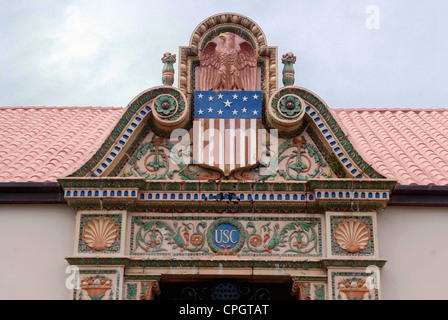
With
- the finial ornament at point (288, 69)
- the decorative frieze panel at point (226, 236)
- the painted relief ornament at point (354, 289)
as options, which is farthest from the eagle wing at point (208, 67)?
the painted relief ornament at point (354, 289)

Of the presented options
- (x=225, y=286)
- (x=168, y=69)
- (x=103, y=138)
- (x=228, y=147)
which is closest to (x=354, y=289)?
(x=225, y=286)

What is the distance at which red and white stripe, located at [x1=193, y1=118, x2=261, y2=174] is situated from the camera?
9664 mm

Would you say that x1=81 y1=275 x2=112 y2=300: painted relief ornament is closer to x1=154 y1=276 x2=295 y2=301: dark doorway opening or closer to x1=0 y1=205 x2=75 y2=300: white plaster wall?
x1=0 y1=205 x2=75 y2=300: white plaster wall

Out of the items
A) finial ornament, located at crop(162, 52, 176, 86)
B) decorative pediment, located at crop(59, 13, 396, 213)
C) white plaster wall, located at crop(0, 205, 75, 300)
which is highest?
finial ornament, located at crop(162, 52, 176, 86)

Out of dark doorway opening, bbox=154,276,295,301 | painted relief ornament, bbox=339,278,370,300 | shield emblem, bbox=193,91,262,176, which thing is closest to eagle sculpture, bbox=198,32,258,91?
shield emblem, bbox=193,91,262,176

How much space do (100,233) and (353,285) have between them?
305 centimetres

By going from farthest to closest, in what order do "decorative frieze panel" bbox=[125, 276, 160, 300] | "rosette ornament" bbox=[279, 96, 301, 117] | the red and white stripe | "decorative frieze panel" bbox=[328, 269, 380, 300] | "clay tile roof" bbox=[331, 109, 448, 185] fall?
"clay tile roof" bbox=[331, 109, 448, 185] < "rosette ornament" bbox=[279, 96, 301, 117] < the red and white stripe < "decorative frieze panel" bbox=[125, 276, 160, 300] < "decorative frieze panel" bbox=[328, 269, 380, 300]

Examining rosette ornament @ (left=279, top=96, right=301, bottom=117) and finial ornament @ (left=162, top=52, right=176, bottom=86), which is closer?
rosette ornament @ (left=279, top=96, right=301, bottom=117)

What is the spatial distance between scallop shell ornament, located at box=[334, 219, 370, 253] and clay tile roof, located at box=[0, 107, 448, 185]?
824 millimetres

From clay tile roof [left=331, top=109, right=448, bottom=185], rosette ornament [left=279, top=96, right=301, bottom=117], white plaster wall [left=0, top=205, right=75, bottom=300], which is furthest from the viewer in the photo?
clay tile roof [left=331, top=109, right=448, bottom=185]

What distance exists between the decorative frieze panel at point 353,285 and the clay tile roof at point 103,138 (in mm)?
1424

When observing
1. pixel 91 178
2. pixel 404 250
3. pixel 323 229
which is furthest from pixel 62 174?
pixel 404 250

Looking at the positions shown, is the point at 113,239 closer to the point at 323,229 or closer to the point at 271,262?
the point at 271,262

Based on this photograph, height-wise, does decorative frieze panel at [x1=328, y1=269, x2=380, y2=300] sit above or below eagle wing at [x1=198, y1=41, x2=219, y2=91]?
below
